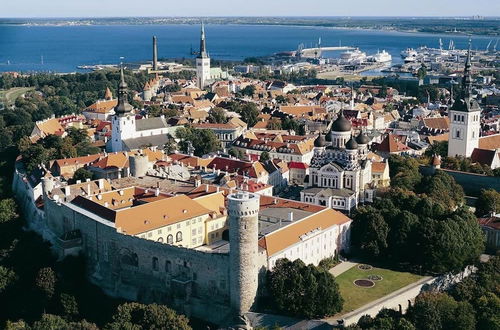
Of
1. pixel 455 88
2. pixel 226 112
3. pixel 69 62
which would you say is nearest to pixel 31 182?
pixel 226 112

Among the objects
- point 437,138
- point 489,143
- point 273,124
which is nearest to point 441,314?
point 489,143

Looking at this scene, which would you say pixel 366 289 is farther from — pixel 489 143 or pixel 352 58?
pixel 352 58

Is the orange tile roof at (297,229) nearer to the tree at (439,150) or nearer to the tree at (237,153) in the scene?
the tree at (237,153)

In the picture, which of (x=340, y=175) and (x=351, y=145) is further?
(x=351, y=145)

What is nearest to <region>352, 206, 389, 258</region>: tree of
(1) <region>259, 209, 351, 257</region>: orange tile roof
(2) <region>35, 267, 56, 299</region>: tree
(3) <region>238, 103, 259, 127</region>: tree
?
(1) <region>259, 209, 351, 257</region>: orange tile roof

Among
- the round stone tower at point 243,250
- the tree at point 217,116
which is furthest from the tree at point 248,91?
the round stone tower at point 243,250
